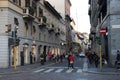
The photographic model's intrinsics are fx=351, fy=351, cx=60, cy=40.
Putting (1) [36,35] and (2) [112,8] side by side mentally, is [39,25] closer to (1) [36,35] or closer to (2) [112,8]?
(1) [36,35]

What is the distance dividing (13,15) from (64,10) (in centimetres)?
7106

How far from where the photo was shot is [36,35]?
52.2m

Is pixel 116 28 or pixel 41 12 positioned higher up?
pixel 41 12

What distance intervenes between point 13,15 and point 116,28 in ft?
37.5

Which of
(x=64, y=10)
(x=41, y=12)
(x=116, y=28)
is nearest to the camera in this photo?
(x=116, y=28)

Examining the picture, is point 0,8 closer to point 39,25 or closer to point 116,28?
point 116,28

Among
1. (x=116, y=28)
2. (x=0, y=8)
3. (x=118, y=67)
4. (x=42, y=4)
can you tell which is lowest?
(x=118, y=67)

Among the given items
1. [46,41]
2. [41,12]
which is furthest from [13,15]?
[46,41]

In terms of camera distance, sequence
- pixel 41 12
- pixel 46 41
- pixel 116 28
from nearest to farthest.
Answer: pixel 116 28 < pixel 41 12 < pixel 46 41

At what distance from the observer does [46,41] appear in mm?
62719

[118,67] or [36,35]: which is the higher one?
[36,35]

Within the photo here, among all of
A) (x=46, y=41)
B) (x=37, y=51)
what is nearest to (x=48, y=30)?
(x=46, y=41)

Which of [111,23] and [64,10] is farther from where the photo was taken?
[64,10]

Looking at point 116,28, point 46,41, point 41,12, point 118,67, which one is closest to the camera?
point 118,67
